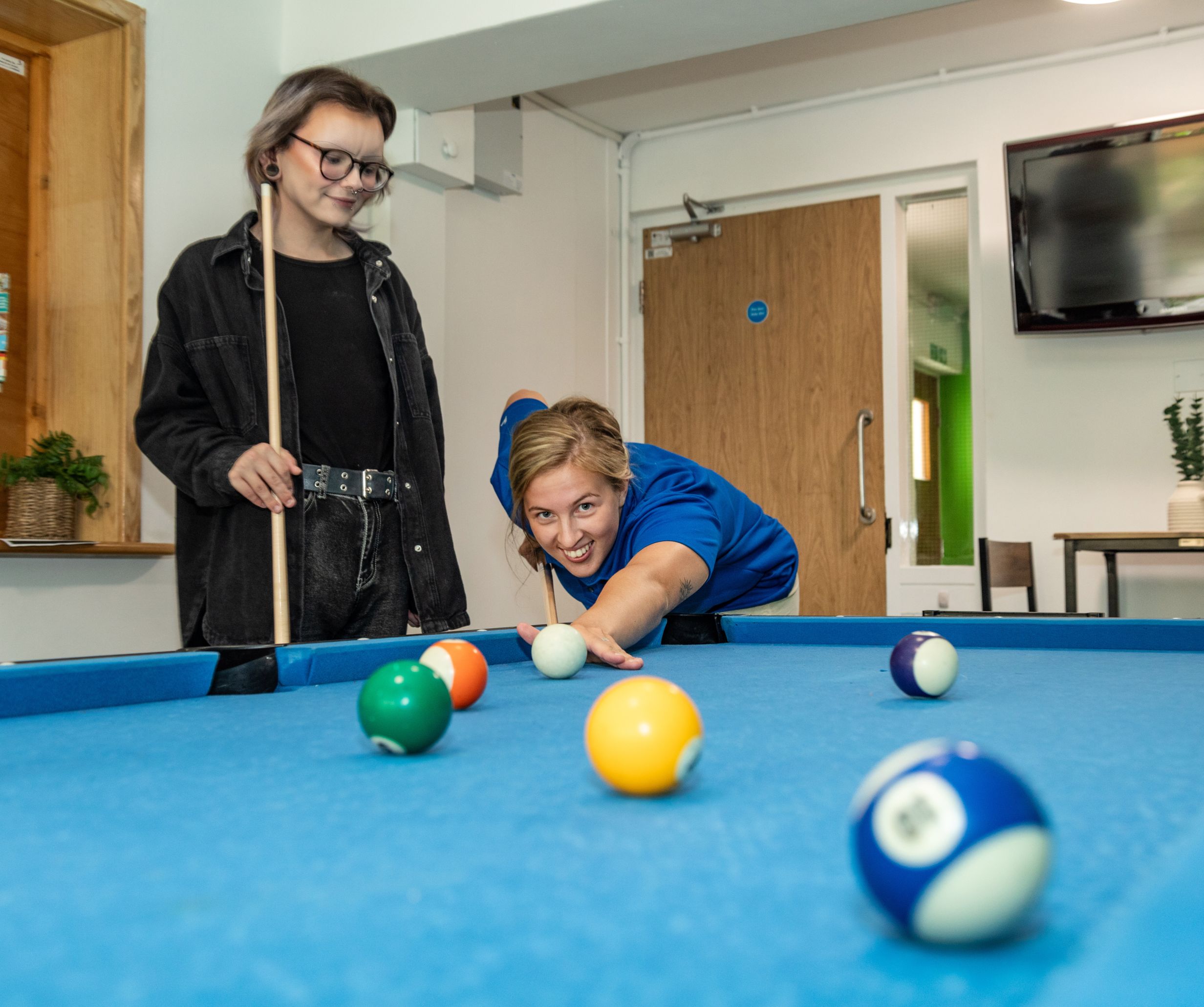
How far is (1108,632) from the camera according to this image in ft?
6.50

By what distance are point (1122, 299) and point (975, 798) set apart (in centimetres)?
428

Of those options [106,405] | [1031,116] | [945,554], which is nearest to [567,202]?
[1031,116]

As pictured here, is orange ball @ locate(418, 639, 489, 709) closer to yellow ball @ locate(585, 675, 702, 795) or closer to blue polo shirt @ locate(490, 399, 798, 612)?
yellow ball @ locate(585, 675, 702, 795)

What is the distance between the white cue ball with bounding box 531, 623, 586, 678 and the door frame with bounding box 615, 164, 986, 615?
11.4 ft

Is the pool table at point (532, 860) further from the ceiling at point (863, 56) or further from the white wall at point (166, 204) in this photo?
the ceiling at point (863, 56)

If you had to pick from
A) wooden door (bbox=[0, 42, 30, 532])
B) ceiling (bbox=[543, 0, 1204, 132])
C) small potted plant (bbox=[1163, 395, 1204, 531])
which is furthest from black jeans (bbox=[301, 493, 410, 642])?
small potted plant (bbox=[1163, 395, 1204, 531])

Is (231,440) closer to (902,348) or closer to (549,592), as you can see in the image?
(549,592)

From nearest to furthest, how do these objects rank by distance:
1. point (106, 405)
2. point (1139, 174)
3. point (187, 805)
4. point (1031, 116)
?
point (187, 805) < point (106, 405) < point (1139, 174) < point (1031, 116)

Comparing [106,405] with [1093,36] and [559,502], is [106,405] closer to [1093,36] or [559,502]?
[559,502]

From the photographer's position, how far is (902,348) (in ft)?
16.1

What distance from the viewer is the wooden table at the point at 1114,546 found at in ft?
12.5

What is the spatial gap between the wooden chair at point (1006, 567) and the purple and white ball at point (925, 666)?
2724mm

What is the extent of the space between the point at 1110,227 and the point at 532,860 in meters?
4.35

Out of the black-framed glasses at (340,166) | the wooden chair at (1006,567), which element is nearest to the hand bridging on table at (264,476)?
the black-framed glasses at (340,166)
